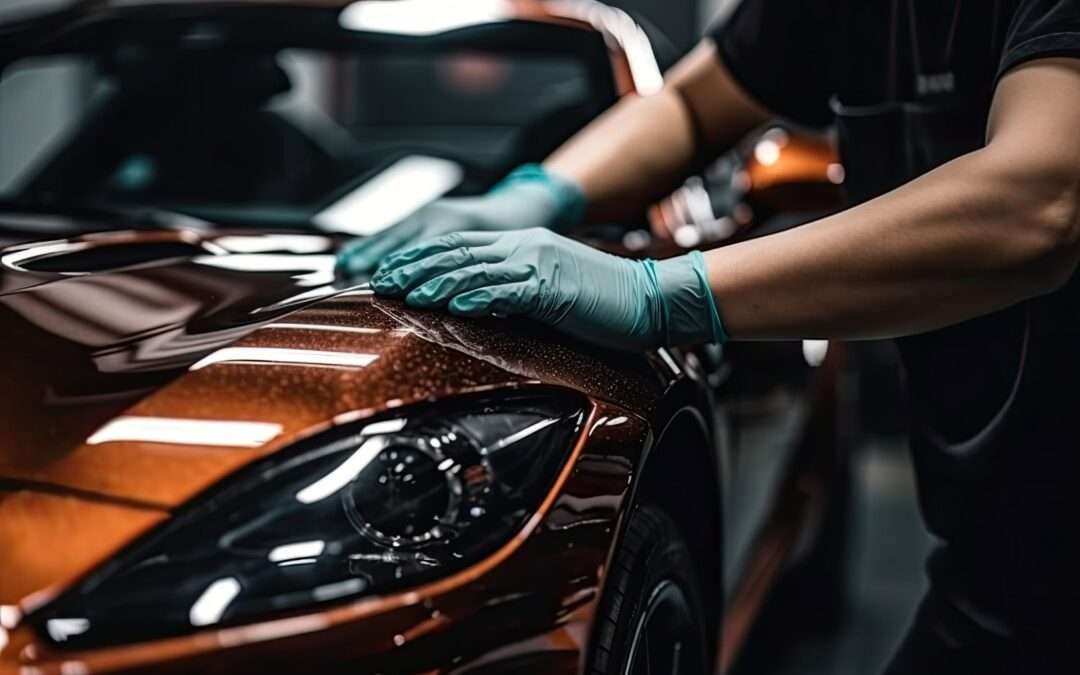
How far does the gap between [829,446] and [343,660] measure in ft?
5.73

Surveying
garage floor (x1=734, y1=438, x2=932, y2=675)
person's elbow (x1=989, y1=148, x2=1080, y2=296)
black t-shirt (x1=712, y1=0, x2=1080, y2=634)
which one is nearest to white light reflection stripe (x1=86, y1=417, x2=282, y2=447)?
person's elbow (x1=989, y1=148, x2=1080, y2=296)

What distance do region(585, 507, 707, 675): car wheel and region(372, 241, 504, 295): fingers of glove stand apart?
11.3 inches

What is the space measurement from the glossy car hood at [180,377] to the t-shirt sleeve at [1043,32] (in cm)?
45

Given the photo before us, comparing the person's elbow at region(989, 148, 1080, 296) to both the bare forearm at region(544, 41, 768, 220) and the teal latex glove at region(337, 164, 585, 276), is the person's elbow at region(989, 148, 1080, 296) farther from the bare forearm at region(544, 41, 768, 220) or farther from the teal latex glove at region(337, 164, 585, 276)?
the bare forearm at region(544, 41, 768, 220)

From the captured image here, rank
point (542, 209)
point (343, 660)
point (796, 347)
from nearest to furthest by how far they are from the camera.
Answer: point (343, 660), point (542, 209), point (796, 347)

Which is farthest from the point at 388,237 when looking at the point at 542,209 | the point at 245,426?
the point at 245,426

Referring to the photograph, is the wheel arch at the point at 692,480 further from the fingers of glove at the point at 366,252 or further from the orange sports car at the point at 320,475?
the fingers of glove at the point at 366,252

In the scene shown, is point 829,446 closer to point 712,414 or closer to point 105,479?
point 712,414

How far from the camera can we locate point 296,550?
1054mm

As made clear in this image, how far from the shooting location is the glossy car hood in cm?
102

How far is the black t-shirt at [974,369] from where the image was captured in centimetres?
147

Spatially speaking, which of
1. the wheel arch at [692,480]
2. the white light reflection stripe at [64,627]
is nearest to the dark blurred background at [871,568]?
the wheel arch at [692,480]

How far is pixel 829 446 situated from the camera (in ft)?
8.61

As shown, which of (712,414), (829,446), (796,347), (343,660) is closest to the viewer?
(343,660)
